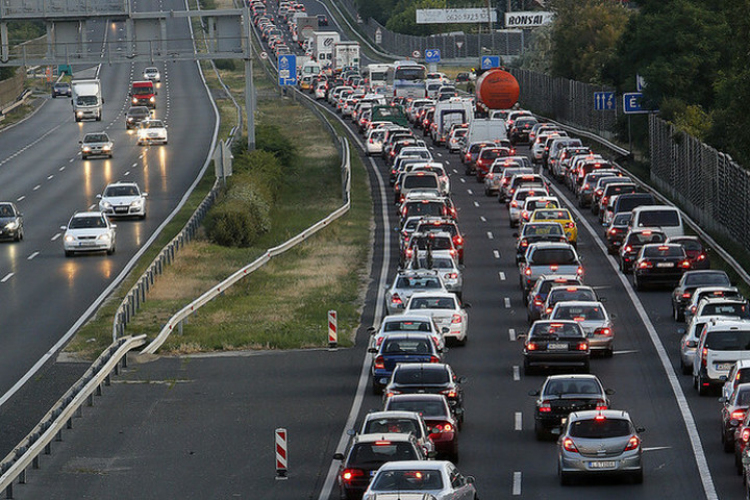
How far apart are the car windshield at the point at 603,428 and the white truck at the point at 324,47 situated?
139850 mm

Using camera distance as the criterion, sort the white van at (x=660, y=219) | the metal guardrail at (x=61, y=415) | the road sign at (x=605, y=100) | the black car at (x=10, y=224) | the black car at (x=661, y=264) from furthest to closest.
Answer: the road sign at (x=605, y=100) < the black car at (x=10, y=224) < the white van at (x=660, y=219) < the black car at (x=661, y=264) < the metal guardrail at (x=61, y=415)

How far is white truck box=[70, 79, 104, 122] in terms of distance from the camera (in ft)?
389

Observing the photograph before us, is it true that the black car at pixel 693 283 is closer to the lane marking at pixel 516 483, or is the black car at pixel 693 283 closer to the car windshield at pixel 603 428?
the lane marking at pixel 516 483

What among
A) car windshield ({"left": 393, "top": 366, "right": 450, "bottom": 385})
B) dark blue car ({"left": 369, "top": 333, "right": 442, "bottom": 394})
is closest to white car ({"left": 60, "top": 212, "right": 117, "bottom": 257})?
dark blue car ({"left": 369, "top": 333, "right": 442, "bottom": 394})

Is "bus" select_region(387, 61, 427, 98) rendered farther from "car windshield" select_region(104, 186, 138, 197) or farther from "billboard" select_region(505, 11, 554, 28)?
"car windshield" select_region(104, 186, 138, 197)

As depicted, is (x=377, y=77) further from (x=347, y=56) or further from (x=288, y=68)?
(x=288, y=68)

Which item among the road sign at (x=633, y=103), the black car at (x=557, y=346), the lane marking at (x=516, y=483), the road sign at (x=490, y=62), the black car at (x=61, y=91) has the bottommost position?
the lane marking at (x=516, y=483)

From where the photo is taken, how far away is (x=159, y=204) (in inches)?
2908

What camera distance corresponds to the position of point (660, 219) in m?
55.3

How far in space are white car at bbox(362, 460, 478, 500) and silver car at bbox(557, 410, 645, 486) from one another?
168 inches

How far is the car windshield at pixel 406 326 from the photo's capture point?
37312 millimetres

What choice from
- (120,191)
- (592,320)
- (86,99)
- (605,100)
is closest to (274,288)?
(592,320)

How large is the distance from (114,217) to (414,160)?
50.4 feet

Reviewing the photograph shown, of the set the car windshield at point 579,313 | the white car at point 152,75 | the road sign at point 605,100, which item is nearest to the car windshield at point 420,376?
the car windshield at point 579,313
